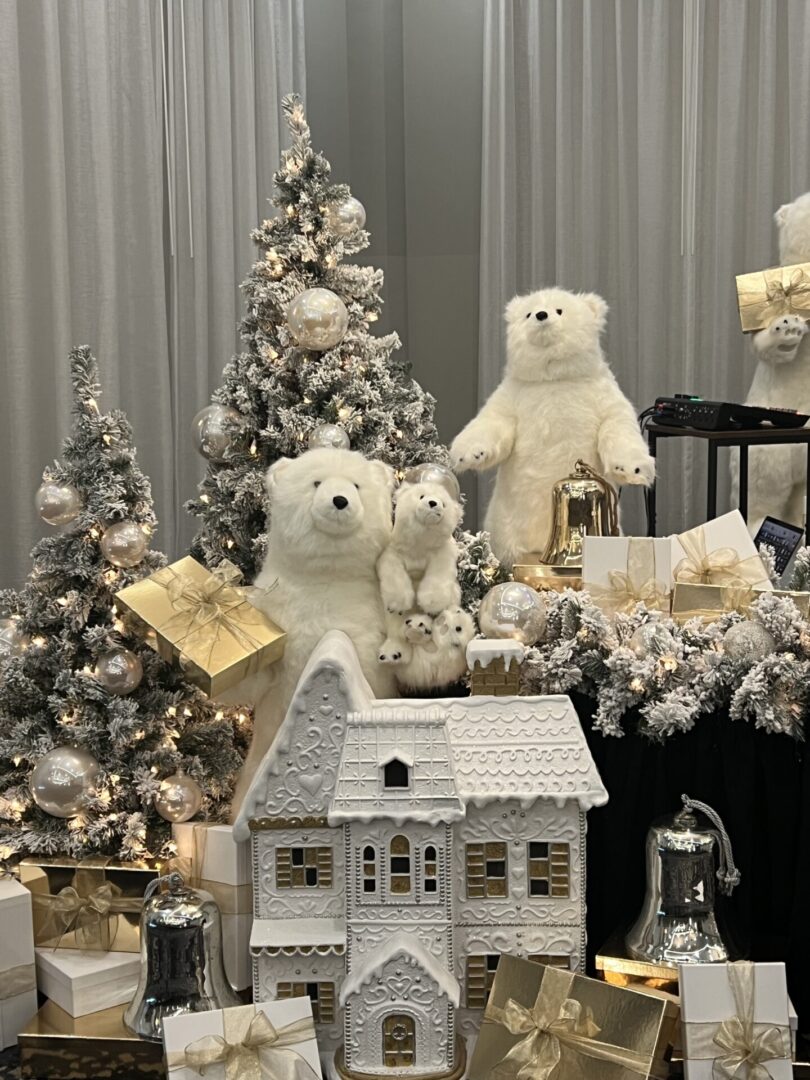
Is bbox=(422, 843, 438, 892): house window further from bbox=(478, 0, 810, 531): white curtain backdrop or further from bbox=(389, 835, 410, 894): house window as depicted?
bbox=(478, 0, 810, 531): white curtain backdrop

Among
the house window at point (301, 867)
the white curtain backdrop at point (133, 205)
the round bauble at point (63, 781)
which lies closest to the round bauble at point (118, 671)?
the round bauble at point (63, 781)

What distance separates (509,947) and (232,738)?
0.72 metres

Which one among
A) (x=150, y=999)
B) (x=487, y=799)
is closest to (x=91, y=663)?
(x=150, y=999)

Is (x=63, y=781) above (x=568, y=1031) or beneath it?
above

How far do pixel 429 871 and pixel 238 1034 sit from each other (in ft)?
1.03

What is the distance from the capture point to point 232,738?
2.07 metres

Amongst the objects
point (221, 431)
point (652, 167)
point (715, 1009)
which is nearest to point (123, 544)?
point (221, 431)

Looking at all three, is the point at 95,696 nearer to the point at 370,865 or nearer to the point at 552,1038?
the point at 370,865

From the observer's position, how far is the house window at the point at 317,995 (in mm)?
1546

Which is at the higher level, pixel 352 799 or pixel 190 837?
pixel 352 799

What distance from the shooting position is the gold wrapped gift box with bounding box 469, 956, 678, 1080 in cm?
140

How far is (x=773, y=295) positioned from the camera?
2.98 meters

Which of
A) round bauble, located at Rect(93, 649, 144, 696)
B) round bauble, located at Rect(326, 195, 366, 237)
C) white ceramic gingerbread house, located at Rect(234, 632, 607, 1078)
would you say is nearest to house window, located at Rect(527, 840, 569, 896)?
white ceramic gingerbread house, located at Rect(234, 632, 607, 1078)

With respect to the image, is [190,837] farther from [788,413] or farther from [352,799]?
[788,413]
